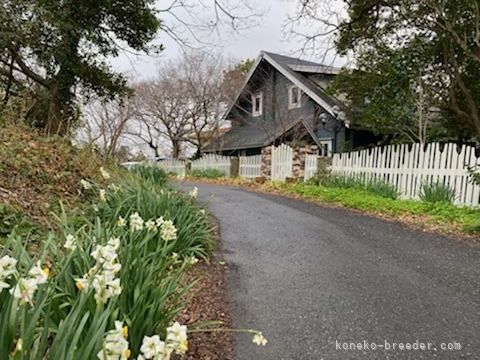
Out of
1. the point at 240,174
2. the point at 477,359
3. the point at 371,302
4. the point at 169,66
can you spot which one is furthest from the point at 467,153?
the point at 169,66

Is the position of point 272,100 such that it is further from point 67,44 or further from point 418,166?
point 67,44

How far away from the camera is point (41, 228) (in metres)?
3.50

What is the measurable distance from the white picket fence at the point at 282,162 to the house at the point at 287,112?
0.56 m

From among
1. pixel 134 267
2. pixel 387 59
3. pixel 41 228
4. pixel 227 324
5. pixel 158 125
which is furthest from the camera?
pixel 158 125

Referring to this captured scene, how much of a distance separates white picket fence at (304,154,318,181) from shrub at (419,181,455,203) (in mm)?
4229

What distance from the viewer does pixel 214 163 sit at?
1916cm

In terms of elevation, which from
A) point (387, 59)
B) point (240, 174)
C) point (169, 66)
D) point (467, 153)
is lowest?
point (240, 174)

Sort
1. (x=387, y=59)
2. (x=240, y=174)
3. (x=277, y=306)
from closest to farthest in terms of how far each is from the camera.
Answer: (x=277, y=306) → (x=387, y=59) → (x=240, y=174)

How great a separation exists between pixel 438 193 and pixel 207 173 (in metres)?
12.5

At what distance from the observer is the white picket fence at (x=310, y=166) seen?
11.6 m

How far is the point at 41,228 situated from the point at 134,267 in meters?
1.82

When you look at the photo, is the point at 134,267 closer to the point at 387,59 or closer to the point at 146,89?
the point at 387,59

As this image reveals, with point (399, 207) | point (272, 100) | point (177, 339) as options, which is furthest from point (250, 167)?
point (177, 339)

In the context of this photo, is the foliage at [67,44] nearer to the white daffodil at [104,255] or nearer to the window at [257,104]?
the white daffodil at [104,255]
